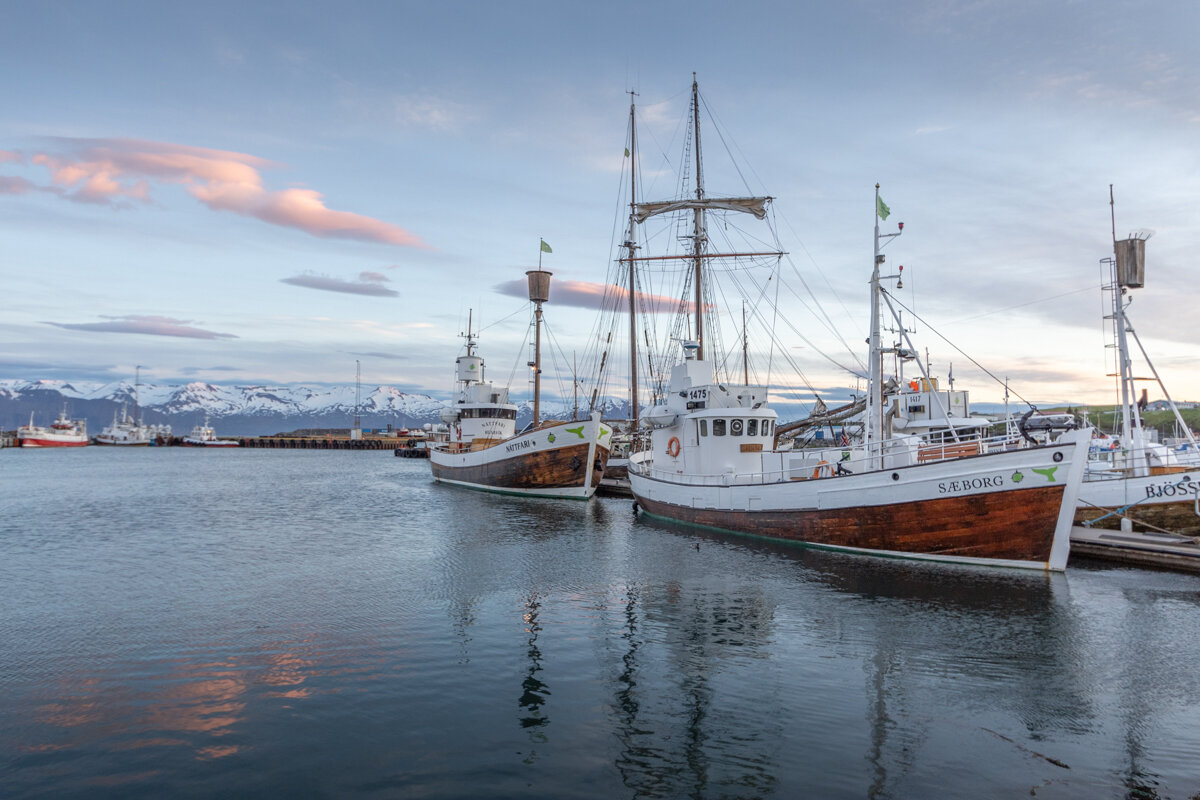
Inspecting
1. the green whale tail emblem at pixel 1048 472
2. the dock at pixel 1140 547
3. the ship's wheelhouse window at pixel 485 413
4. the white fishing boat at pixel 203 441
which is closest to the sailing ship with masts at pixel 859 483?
the green whale tail emblem at pixel 1048 472

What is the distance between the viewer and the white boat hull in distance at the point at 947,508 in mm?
18984

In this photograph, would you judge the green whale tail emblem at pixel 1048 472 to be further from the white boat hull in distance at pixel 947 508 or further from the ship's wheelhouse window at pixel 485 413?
the ship's wheelhouse window at pixel 485 413

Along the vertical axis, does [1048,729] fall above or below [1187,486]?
below

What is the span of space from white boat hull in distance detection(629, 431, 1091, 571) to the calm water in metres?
1.14

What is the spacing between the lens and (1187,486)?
23.4 m

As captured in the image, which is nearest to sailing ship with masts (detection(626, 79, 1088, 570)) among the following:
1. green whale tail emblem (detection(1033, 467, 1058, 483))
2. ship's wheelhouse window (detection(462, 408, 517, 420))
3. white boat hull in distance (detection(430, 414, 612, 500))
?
green whale tail emblem (detection(1033, 467, 1058, 483))

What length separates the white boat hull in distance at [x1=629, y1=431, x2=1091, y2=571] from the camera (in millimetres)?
18984

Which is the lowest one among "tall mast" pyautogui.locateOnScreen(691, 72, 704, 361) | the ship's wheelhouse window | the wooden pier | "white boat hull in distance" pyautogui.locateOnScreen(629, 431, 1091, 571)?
the wooden pier

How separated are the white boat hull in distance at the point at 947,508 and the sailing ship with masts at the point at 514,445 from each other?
18.2m

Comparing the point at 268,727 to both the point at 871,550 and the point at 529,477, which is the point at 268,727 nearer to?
the point at 871,550

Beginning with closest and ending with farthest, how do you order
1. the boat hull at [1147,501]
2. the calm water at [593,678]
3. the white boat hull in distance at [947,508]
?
the calm water at [593,678] < the white boat hull in distance at [947,508] < the boat hull at [1147,501]

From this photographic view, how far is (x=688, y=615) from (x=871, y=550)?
32.5ft

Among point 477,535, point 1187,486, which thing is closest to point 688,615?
point 477,535

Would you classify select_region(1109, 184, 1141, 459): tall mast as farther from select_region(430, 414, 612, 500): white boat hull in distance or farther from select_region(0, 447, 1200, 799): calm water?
select_region(430, 414, 612, 500): white boat hull in distance
